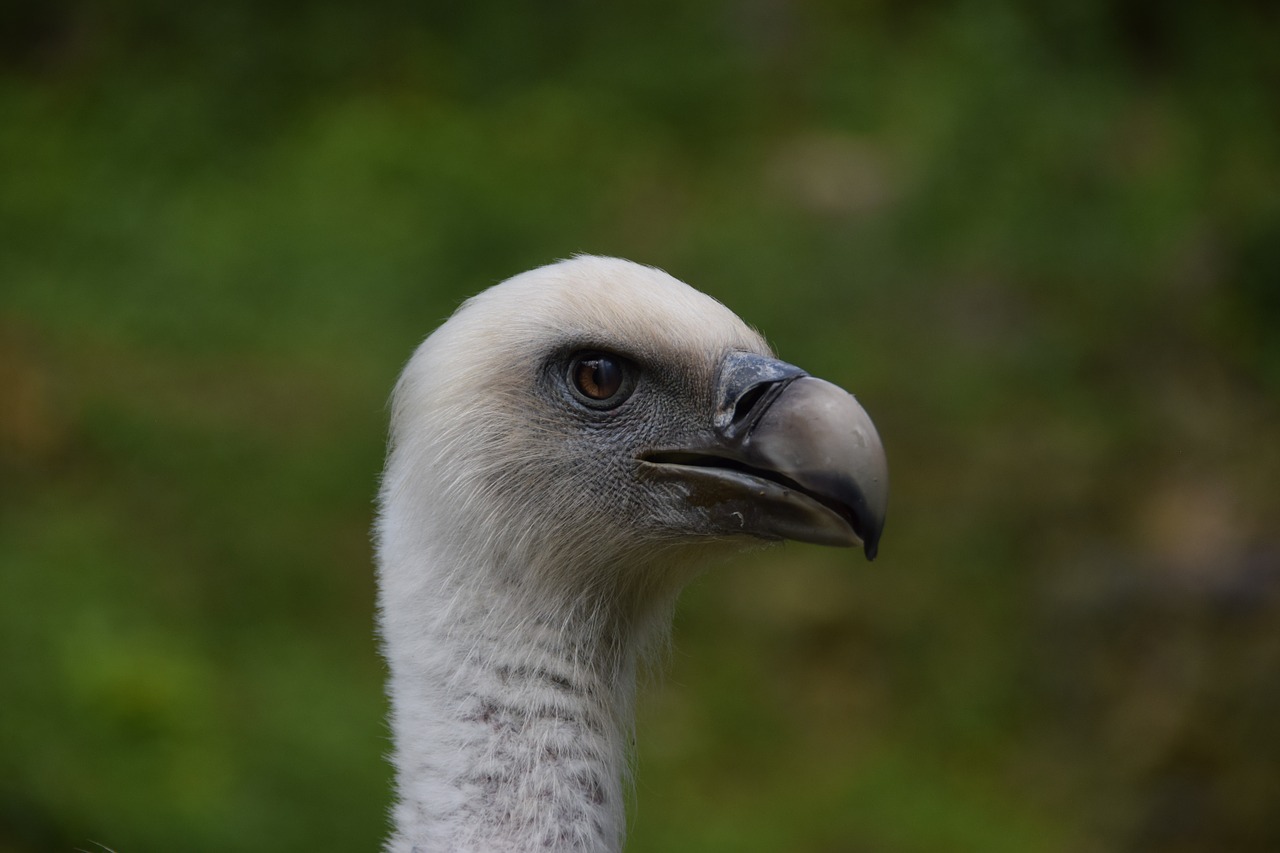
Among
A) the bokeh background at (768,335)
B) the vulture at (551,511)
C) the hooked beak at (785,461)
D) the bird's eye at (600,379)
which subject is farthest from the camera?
the bokeh background at (768,335)

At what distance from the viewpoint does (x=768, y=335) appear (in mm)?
7379

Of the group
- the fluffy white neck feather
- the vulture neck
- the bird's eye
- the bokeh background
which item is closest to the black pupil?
the bird's eye

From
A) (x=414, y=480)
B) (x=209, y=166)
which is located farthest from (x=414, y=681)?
(x=209, y=166)

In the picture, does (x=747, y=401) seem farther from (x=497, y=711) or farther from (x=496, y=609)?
(x=497, y=711)

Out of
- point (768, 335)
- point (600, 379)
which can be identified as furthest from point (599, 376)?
point (768, 335)

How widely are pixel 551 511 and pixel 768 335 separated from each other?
4821 millimetres

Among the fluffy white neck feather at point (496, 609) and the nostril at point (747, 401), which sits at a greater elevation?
the nostril at point (747, 401)

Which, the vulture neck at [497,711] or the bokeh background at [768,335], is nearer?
the vulture neck at [497,711]

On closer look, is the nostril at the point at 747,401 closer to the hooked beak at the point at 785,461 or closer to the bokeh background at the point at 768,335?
the hooked beak at the point at 785,461

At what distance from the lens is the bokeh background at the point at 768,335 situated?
571 cm

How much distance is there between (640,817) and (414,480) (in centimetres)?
344

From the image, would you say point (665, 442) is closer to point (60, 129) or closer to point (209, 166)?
point (209, 166)

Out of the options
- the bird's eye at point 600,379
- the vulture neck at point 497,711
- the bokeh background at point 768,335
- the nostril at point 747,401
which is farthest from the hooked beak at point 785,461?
the bokeh background at point 768,335

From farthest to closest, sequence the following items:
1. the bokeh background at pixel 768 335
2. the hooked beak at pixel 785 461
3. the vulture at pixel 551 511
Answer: the bokeh background at pixel 768 335
the vulture at pixel 551 511
the hooked beak at pixel 785 461
